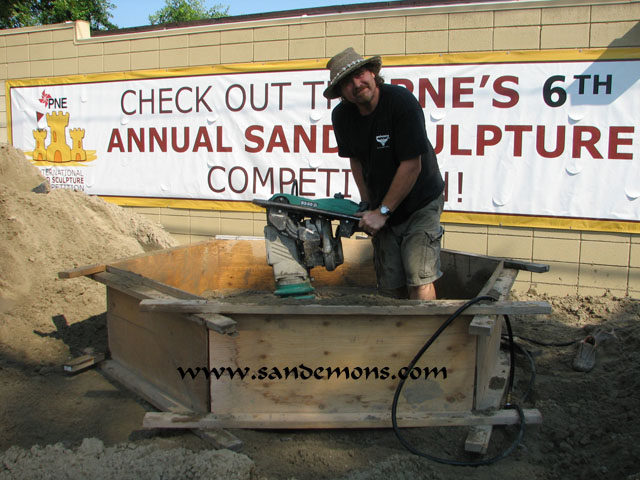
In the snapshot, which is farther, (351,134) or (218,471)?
(351,134)

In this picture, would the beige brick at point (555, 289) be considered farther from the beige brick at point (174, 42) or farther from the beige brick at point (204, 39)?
the beige brick at point (174, 42)

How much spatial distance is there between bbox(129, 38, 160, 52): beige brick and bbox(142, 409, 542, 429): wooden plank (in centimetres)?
530

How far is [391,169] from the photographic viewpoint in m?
3.21

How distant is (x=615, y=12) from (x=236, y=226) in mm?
4418

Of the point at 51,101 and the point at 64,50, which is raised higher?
the point at 64,50

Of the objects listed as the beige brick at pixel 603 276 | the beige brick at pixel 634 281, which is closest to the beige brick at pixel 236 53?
the beige brick at pixel 603 276

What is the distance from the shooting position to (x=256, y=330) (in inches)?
102

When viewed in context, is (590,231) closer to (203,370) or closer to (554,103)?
(554,103)

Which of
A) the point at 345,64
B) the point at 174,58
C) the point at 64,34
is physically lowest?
the point at 345,64

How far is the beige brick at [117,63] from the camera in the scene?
6.82m

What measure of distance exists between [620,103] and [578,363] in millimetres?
2689

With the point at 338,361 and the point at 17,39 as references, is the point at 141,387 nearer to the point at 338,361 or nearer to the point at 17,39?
the point at 338,361

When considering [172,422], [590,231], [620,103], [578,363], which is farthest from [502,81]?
[172,422]

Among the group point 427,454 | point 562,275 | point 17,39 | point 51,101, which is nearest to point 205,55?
point 51,101
